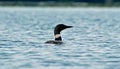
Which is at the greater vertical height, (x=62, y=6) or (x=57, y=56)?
(x=57, y=56)

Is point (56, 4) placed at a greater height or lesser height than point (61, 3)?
lesser

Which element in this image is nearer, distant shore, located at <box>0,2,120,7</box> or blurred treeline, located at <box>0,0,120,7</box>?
blurred treeline, located at <box>0,0,120,7</box>

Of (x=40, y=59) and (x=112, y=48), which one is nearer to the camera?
(x=40, y=59)

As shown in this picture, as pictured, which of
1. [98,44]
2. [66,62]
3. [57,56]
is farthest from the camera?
[98,44]

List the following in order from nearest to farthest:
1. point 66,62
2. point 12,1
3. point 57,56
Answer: point 66,62 → point 57,56 → point 12,1

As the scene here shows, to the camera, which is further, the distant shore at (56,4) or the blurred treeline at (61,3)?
the distant shore at (56,4)

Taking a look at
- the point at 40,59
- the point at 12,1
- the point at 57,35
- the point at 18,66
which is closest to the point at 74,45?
the point at 57,35

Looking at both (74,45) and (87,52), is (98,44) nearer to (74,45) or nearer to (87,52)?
(74,45)

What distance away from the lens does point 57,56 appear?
29953mm

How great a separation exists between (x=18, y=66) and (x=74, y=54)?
5.12 meters

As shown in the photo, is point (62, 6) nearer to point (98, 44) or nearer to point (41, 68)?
point (98, 44)

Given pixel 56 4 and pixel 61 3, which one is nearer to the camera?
pixel 56 4

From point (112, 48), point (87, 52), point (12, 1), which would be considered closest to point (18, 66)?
point (87, 52)

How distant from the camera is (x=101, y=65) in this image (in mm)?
26719
